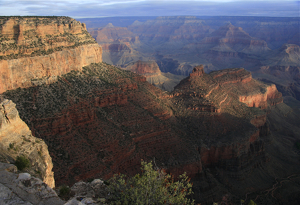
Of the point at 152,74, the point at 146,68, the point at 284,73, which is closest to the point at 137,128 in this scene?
the point at 152,74

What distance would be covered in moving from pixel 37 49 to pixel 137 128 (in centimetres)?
2375

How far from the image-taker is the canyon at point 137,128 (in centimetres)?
4222

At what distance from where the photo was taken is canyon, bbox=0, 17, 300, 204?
42219mm

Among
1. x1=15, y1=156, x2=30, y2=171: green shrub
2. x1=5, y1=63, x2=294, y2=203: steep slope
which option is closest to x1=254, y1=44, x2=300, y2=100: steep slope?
x1=5, y1=63, x2=294, y2=203: steep slope

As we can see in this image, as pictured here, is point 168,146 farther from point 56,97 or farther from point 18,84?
point 18,84

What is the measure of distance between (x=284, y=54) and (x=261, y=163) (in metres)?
159

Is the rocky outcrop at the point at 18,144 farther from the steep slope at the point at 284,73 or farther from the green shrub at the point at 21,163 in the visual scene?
the steep slope at the point at 284,73

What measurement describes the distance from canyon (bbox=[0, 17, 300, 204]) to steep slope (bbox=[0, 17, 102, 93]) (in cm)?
24

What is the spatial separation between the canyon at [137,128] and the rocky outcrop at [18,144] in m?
0.40

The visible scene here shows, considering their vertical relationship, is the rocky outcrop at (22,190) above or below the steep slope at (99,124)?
above

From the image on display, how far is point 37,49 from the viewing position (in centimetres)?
4778

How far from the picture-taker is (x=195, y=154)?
55.6 metres

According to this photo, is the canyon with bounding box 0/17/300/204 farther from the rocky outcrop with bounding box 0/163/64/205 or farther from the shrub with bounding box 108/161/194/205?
the shrub with bounding box 108/161/194/205

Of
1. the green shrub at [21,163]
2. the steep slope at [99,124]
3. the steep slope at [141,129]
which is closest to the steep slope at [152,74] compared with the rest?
the steep slope at [141,129]
